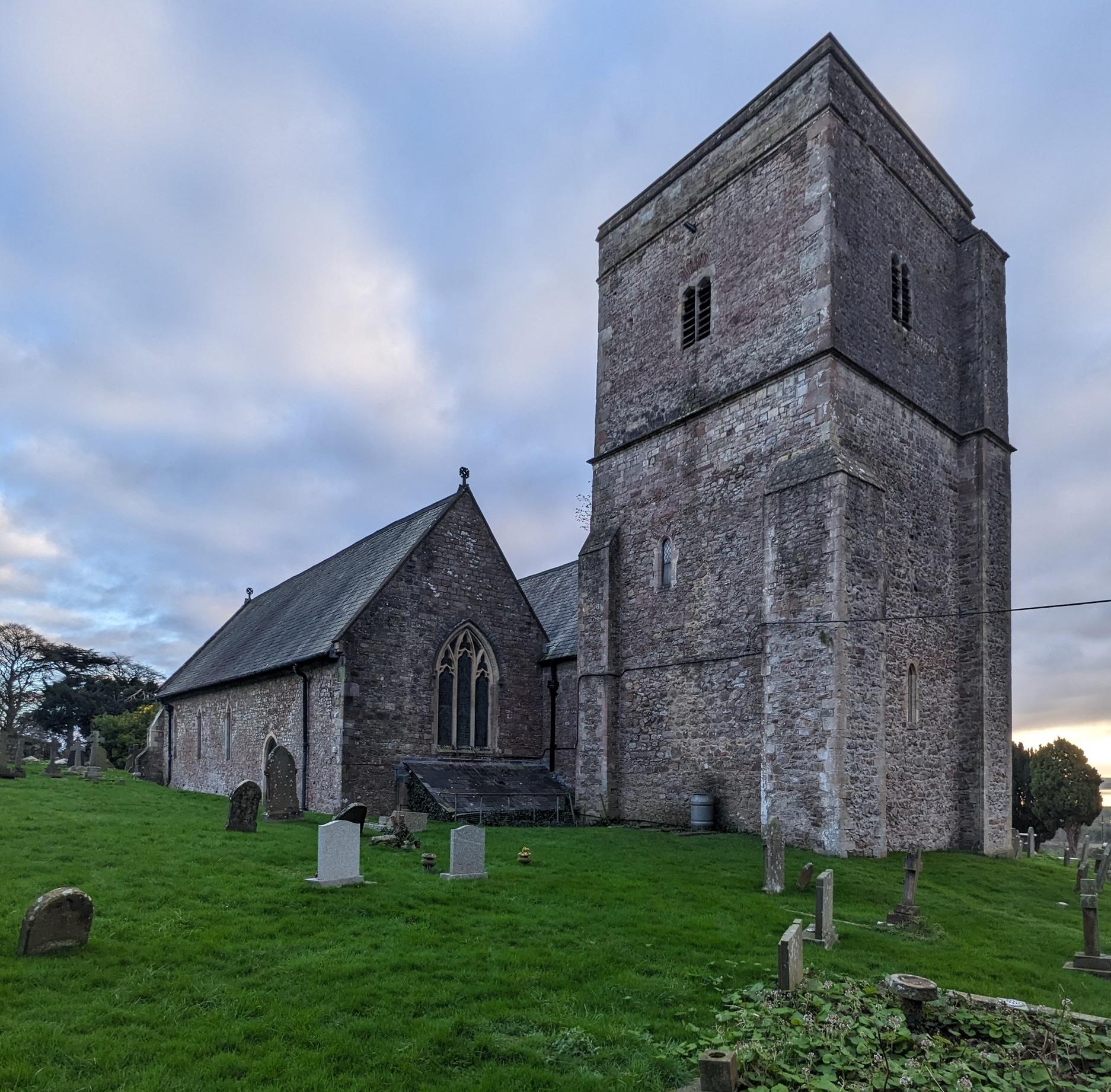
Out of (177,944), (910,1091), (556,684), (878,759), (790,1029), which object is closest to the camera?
(910,1091)

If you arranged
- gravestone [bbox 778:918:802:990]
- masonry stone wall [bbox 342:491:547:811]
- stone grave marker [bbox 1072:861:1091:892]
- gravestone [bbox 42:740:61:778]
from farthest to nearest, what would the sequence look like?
gravestone [bbox 42:740:61:778], masonry stone wall [bbox 342:491:547:811], stone grave marker [bbox 1072:861:1091:892], gravestone [bbox 778:918:802:990]

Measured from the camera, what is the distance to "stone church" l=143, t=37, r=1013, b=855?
16156 mm

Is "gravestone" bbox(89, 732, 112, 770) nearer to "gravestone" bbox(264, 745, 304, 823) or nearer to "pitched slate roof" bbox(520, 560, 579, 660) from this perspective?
"gravestone" bbox(264, 745, 304, 823)

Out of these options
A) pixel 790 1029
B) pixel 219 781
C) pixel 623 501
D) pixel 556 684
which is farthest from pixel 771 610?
pixel 219 781

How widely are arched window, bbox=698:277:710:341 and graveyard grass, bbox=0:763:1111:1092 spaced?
12.3 meters

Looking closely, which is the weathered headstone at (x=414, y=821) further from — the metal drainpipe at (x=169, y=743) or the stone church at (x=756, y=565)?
the metal drainpipe at (x=169, y=743)

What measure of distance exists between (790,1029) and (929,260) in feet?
65.5

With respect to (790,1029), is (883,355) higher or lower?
higher

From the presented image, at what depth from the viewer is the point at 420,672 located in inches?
837

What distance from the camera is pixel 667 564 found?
2002 cm

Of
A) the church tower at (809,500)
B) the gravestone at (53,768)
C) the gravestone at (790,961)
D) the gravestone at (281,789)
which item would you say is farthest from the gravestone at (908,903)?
the gravestone at (53,768)

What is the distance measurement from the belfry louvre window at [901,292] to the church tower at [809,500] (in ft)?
0.30

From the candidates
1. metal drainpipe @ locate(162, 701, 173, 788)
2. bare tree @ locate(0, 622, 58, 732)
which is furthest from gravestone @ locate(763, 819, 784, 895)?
bare tree @ locate(0, 622, 58, 732)

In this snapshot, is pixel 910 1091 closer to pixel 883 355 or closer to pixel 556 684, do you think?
pixel 883 355
